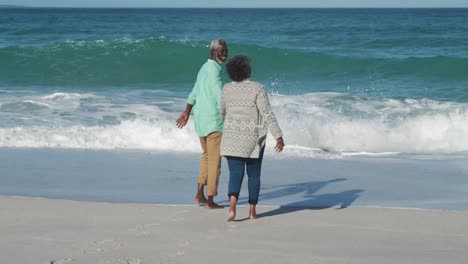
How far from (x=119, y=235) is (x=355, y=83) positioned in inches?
582

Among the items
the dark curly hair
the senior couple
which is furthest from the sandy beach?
the dark curly hair

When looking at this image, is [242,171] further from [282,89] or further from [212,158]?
[282,89]

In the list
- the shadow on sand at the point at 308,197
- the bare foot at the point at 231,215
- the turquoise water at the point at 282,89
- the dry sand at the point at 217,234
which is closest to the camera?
the dry sand at the point at 217,234

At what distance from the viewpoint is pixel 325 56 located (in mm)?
23797

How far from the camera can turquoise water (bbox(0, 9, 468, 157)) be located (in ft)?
37.4

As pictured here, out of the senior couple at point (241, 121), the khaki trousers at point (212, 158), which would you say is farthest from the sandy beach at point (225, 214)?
the senior couple at point (241, 121)

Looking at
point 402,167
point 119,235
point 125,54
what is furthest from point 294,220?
point 125,54

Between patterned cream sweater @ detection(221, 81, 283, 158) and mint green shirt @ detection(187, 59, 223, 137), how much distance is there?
41 cm

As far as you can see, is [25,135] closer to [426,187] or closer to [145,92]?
[426,187]

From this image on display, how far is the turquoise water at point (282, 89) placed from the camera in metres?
11.4

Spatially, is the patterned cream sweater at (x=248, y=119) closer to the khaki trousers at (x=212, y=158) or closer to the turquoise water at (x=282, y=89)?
the khaki trousers at (x=212, y=158)

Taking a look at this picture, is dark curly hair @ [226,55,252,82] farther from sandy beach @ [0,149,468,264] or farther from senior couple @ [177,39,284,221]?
sandy beach @ [0,149,468,264]

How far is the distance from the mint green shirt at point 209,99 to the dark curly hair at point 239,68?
42cm

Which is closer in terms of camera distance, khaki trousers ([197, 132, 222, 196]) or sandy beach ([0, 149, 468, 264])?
sandy beach ([0, 149, 468, 264])
